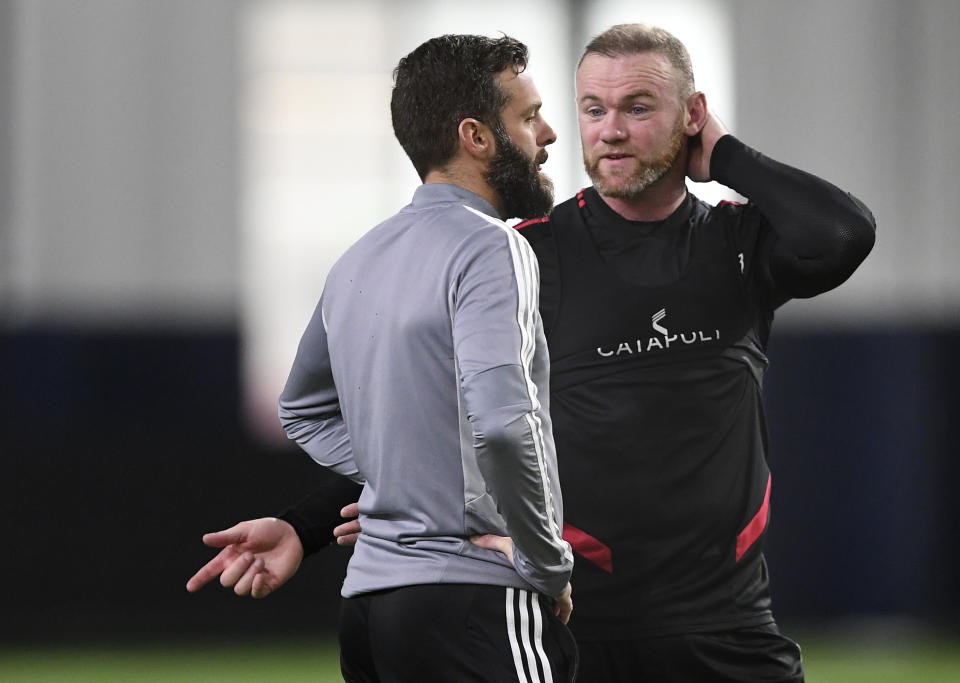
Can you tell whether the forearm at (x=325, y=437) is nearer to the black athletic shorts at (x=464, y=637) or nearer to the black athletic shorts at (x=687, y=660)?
the black athletic shorts at (x=464, y=637)

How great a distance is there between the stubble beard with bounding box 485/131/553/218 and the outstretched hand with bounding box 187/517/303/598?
2.19ft

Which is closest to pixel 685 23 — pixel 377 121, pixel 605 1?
pixel 605 1

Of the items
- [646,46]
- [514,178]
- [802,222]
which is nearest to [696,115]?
[646,46]

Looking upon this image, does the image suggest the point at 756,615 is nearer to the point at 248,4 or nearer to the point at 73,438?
the point at 73,438

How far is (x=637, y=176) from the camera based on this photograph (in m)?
2.78

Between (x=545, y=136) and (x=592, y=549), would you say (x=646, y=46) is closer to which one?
(x=545, y=136)

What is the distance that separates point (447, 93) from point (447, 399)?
0.51 metres

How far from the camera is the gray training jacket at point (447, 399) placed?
2.08 m

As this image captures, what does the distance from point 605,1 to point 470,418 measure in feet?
22.2

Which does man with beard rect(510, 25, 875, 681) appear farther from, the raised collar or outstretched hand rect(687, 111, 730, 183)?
the raised collar

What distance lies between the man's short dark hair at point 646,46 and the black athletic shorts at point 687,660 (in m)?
1.04

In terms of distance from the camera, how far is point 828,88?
8.53 m

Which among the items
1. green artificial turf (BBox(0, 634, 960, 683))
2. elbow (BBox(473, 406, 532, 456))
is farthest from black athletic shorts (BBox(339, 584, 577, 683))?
green artificial turf (BBox(0, 634, 960, 683))

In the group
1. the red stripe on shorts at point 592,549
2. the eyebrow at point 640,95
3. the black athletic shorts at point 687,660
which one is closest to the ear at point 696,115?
the eyebrow at point 640,95
